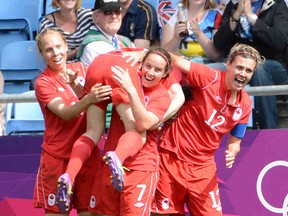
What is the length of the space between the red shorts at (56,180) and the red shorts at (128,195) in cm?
19

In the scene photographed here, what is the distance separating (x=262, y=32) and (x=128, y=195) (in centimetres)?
219

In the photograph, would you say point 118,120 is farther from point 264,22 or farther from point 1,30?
point 1,30

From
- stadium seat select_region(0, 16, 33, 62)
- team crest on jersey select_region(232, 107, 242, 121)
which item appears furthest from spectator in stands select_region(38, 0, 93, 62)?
team crest on jersey select_region(232, 107, 242, 121)

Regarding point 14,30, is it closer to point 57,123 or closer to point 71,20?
point 71,20

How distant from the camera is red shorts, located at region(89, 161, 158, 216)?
6.45m

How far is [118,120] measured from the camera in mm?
6609

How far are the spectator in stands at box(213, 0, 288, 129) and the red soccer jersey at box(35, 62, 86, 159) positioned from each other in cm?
161

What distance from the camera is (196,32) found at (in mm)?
8266

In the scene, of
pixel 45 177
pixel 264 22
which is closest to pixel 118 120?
pixel 45 177

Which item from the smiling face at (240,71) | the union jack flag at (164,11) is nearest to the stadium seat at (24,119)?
the union jack flag at (164,11)

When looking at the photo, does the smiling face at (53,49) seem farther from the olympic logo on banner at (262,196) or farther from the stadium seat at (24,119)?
the olympic logo on banner at (262,196)

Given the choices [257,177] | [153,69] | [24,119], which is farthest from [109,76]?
[24,119]

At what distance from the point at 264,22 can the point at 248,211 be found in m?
1.62

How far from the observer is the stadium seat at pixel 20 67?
28.9 feet
